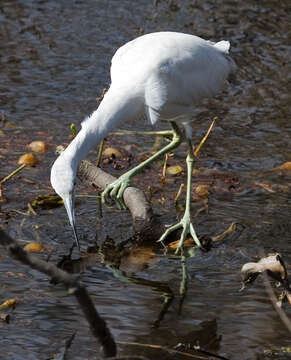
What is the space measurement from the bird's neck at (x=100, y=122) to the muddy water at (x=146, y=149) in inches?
27.6

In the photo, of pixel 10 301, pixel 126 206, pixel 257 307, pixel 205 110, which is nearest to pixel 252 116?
pixel 205 110

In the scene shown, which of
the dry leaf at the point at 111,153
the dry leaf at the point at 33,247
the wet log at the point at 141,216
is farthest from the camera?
the dry leaf at the point at 111,153

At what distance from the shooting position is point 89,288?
4.27 m

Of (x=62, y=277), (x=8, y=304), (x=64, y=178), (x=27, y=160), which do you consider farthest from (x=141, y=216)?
(x=62, y=277)

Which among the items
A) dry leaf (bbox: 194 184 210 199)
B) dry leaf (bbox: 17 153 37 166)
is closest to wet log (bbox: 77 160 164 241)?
dry leaf (bbox: 194 184 210 199)

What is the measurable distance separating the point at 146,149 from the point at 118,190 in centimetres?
118

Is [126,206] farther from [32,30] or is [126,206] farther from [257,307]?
[32,30]

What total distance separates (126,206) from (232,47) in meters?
3.74

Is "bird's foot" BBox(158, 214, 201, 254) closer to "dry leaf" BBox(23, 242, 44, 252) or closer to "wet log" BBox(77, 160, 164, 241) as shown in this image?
"wet log" BBox(77, 160, 164, 241)

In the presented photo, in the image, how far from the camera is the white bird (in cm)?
474

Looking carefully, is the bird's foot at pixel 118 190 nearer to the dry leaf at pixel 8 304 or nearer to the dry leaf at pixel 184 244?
the dry leaf at pixel 184 244

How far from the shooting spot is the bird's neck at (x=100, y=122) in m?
4.19

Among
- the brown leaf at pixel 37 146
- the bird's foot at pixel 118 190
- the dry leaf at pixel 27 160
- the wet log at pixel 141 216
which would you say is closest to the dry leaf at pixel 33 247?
the wet log at pixel 141 216

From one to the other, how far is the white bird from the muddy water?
1.05 feet
